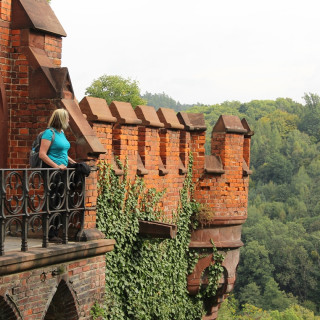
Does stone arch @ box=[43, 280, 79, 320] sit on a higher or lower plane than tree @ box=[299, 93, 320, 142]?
lower

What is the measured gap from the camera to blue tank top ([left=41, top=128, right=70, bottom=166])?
22.5 ft

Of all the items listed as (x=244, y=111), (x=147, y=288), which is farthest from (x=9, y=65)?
(x=244, y=111)

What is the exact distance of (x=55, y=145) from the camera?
6.87 meters

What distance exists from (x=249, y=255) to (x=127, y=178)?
67730 millimetres

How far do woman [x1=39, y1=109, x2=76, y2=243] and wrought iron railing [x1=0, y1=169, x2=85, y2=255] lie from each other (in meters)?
0.11

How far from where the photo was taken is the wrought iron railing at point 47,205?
5.90 m

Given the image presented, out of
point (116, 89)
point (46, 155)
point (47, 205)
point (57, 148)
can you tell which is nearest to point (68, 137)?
point (57, 148)

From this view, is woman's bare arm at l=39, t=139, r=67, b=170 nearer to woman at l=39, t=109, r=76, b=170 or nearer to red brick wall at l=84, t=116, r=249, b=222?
woman at l=39, t=109, r=76, b=170

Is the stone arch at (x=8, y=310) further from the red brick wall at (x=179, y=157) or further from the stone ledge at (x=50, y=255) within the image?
the red brick wall at (x=179, y=157)

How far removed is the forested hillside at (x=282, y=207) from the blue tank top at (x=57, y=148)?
64907 millimetres

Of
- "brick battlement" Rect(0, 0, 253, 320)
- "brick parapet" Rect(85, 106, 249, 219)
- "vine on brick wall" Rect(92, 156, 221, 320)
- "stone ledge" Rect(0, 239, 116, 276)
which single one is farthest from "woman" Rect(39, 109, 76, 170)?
"brick parapet" Rect(85, 106, 249, 219)

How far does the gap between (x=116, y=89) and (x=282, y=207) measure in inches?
2665

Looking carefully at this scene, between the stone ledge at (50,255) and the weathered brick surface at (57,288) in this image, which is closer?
the stone ledge at (50,255)

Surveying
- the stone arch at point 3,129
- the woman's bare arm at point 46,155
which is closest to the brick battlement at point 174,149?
the stone arch at point 3,129
